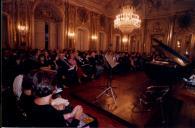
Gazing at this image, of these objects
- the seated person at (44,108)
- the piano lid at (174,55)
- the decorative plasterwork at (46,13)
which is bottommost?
the seated person at (44,108)

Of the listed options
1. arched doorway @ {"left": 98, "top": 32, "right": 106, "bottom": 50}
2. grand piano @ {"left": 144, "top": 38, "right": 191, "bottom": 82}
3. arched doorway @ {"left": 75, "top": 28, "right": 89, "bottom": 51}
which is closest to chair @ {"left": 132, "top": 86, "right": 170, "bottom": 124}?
grand piano @ {"left": 144, "top": 38, "right": 191, "bottom": 82}

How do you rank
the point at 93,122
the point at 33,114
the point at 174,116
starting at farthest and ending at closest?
the point at 174,116
the point at 93,122
the point at 33,114

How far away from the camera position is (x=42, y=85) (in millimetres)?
1432

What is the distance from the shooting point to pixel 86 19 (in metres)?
10.6

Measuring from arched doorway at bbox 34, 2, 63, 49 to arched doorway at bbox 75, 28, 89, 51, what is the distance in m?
1.64

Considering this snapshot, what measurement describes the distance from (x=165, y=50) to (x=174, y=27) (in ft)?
26.3

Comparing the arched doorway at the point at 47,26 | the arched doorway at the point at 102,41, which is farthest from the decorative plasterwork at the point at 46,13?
the arched doorway at the point at 102,41

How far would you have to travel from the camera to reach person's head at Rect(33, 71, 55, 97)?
141 centimetres

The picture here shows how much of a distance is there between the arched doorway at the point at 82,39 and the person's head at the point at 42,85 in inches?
361

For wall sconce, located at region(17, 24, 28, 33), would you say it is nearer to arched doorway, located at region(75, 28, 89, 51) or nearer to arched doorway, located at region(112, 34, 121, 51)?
arched doorway, located at region(75, 28, 89, 51)

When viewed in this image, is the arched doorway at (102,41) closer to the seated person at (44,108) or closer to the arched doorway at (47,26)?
the arched doorway at (47,26)

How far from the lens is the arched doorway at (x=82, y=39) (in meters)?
10.6

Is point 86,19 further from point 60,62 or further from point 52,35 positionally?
point 60,62

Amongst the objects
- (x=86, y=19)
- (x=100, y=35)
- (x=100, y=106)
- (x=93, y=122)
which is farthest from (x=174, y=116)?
(x=100, y=35)
